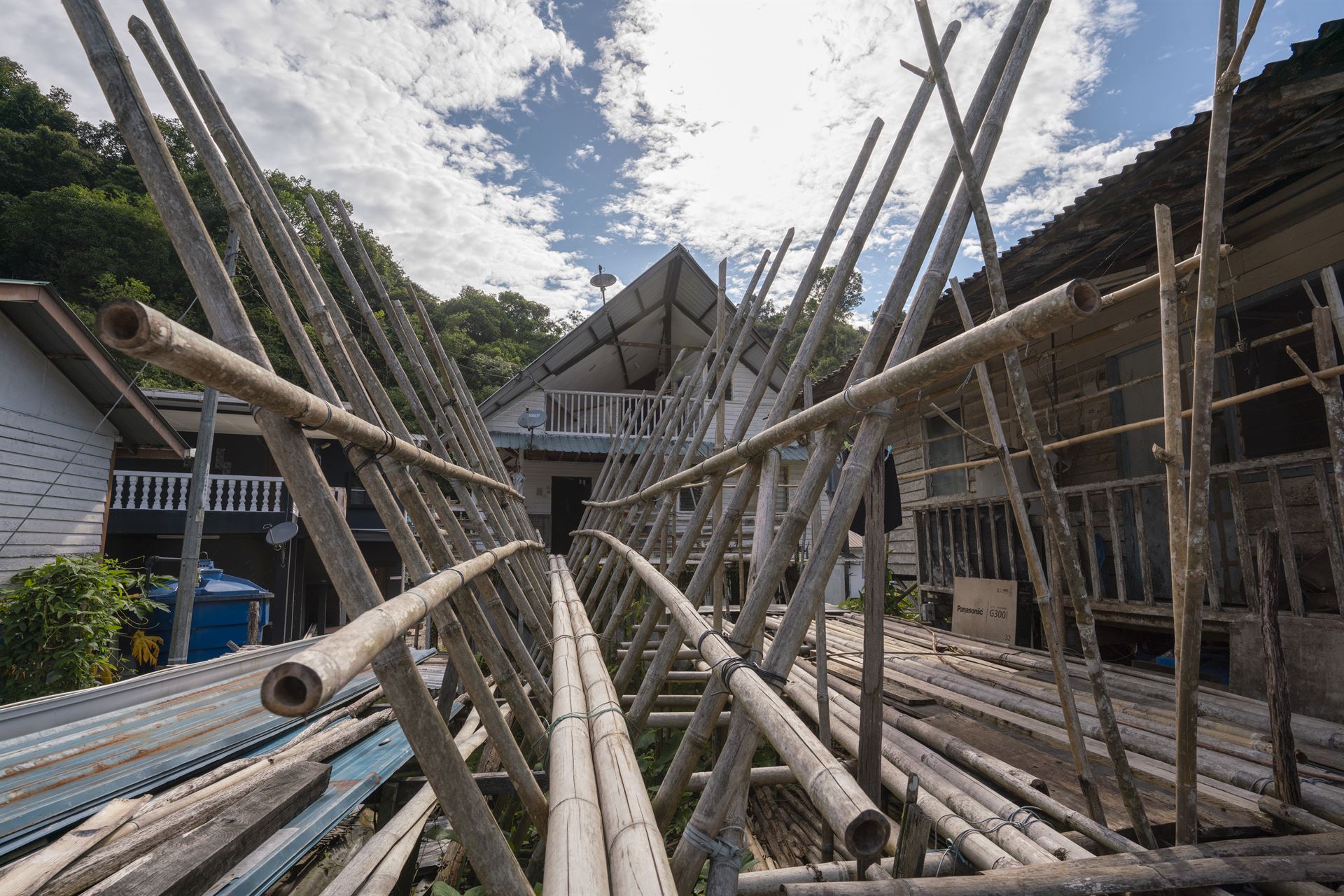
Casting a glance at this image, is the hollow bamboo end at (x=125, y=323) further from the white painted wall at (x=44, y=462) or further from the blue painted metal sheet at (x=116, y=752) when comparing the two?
the white painted wall at (x=44, y=462)

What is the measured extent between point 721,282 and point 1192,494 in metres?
4.77

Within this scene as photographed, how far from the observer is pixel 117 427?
1061 cm

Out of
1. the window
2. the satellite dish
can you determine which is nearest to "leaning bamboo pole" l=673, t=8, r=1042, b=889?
the window

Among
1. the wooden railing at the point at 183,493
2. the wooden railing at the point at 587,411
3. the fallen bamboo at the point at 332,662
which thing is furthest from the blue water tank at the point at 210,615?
the fallen bamboo at the point at 332,662

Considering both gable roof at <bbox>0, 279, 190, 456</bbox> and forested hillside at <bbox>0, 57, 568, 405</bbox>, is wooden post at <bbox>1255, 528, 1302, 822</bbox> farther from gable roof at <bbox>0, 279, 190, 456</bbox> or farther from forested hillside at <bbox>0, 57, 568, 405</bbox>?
→ forested hillside at <bbox>0, 57, 568, 405</bbox>

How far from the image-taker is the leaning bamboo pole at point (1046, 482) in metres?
2.04

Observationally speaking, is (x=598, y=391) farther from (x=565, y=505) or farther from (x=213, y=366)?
(x=213, y=366)

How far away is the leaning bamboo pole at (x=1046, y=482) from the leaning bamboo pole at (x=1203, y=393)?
0.66 feet

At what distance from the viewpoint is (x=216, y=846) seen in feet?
7.00

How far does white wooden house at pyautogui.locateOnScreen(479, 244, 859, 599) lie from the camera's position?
13383 millimetres

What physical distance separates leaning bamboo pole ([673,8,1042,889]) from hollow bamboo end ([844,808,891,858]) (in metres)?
0.63

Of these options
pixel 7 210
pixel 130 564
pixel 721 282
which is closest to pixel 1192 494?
pixel 721 282

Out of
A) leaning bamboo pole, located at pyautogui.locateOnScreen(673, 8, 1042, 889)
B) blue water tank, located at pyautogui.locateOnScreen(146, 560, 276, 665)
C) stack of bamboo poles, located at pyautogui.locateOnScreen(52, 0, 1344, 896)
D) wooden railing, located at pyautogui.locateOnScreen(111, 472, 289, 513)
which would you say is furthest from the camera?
wooden railing, located at pyautogui.locateOnScreen(111, 472, 289, 513)

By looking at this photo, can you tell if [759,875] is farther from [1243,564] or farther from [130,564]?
[130,564]
